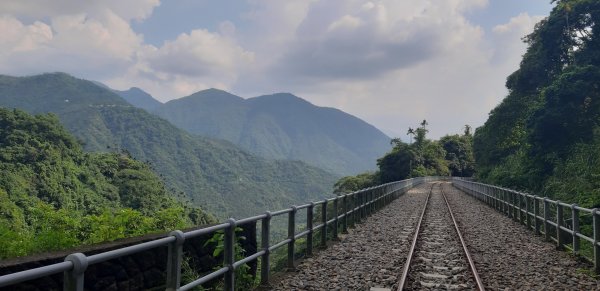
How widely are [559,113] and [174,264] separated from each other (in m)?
35.2

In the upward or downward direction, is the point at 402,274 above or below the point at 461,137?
below

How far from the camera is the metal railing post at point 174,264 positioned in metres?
4.96

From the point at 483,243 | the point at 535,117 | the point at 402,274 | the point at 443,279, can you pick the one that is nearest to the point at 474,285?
the point at 443,279

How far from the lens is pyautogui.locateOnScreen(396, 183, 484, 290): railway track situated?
27.4 ft

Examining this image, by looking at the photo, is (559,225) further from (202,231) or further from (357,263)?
(202,231)

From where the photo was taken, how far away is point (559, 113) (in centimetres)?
3409

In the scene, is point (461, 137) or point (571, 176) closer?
point (571, 176)

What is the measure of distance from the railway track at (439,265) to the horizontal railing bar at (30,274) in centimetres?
575

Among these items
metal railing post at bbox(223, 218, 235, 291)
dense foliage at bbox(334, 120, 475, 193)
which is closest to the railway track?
metal railing post at bbox(223, 218, 235, 291)

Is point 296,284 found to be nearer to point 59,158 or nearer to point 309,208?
point 309,208

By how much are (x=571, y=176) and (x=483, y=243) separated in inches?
758

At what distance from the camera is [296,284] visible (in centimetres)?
851

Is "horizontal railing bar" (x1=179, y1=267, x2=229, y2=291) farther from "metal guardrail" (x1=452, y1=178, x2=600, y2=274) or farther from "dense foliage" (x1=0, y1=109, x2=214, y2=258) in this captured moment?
"dense foliage" (x1=0, y1=109, x2=214, y2=258)

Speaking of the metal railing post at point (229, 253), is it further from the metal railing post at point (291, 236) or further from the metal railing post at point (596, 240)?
the metal railing post at point (596, 240)
